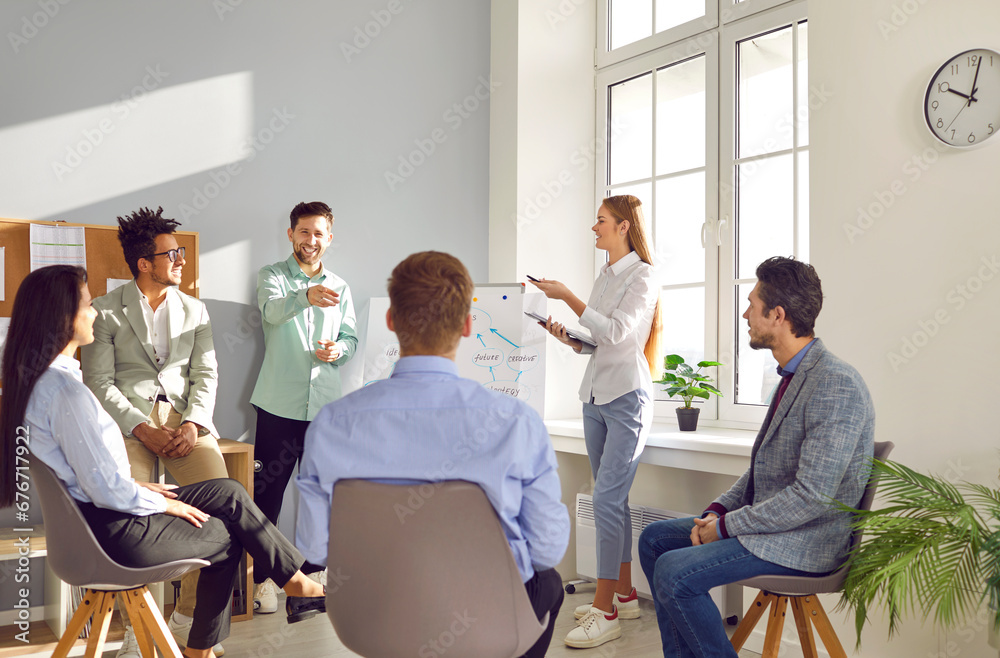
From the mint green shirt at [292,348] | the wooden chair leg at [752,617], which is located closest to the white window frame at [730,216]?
the wooden chair leg at [752,617]

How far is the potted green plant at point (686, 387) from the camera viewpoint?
3.60 meters

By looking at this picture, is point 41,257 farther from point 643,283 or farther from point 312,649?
point 643,283

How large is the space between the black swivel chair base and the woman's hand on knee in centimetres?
21

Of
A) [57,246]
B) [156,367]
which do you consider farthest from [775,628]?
[57,246]

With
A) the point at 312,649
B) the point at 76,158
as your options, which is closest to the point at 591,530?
the point at 312,649

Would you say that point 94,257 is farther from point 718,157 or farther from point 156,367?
point 718,157

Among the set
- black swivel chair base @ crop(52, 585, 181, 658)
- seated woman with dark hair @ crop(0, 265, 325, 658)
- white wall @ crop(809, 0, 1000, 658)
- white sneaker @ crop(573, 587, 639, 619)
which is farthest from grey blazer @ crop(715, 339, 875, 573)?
black swivel chair base @ crop(52, 585, 181, 658)

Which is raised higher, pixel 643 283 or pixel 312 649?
pixel 643 283

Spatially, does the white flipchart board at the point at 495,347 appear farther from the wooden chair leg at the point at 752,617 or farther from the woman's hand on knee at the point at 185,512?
the wooden chair leg at the point at 752,617

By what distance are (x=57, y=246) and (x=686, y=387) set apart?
9.03 feet

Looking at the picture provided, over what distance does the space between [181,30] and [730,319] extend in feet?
9.30

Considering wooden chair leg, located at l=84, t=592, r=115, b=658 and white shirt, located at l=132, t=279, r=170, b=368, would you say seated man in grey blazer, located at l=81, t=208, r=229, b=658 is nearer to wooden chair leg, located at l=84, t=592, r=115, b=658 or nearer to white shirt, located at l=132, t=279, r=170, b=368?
white shirt, located at l=132, t=279, r=170, b=368

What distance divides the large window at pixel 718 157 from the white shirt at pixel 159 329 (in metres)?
2.29

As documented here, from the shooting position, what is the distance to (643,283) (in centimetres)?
318
